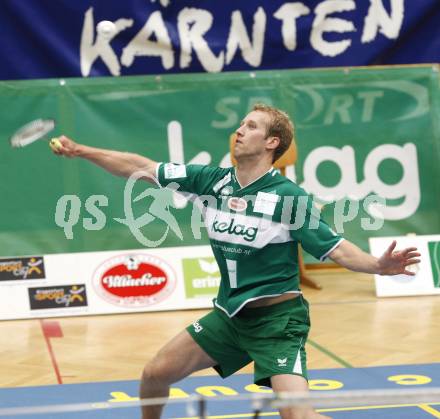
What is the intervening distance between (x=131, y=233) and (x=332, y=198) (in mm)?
2183

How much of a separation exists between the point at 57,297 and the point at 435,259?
361 cm

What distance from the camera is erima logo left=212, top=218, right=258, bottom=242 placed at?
424 cm

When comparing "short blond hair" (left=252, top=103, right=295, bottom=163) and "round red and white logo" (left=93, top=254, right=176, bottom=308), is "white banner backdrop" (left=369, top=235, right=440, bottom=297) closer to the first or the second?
"round red and white logo" (left=93, top=254, right=176, bottom=308)

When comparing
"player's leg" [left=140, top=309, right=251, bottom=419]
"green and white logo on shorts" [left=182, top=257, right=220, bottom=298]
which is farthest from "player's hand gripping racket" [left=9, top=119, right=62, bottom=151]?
"green and white logo on shorts" [left=182, top=257, right=220, bottom=298]

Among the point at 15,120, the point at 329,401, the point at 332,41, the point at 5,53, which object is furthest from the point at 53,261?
the point at 329,401

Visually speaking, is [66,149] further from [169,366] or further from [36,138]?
[36,138]

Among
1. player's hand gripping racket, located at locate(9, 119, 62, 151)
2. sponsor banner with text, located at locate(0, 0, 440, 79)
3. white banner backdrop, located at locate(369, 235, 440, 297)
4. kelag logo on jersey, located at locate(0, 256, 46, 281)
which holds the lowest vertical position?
white banner backdrop, located at locate(369, 235, 440, 297)

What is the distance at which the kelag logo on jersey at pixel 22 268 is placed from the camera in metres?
8.19

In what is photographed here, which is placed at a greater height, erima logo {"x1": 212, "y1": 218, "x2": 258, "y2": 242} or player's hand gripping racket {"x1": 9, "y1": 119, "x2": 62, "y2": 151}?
player's hand gripping racket {"x1": 9, "y1": 119, "x2": 62, "y2": 151}

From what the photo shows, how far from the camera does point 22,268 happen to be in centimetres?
823

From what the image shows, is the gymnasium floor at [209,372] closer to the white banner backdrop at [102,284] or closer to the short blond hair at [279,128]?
the white banner backdrop at [102,284]

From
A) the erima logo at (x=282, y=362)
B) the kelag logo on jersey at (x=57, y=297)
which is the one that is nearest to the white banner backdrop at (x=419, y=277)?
the kelag logo on jersey at (x=57, y=297)

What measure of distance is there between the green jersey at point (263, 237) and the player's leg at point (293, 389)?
1.32 ft

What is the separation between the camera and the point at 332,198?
9688 millimetres
